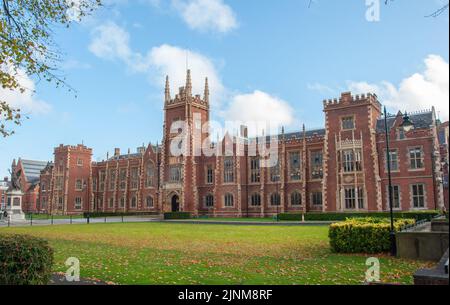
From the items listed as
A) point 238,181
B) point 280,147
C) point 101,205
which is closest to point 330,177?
point 280,147

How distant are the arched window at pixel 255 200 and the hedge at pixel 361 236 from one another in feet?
128

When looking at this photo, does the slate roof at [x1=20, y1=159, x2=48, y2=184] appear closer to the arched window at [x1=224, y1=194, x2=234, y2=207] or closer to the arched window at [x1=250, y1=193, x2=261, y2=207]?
the arched window at [x1=224, y1=194, x2=234, y2=207]

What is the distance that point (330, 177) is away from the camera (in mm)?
44688

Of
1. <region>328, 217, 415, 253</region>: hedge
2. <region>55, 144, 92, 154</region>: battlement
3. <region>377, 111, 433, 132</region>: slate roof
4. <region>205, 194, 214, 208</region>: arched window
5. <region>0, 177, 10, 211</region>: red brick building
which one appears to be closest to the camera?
<region>328, 217, 415, 253</region>: hedge

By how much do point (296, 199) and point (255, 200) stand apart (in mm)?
6796

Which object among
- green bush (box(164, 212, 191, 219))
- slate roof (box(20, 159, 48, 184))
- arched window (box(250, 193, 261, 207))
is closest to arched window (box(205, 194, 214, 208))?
green bush (box(164, 212, 191, 219))

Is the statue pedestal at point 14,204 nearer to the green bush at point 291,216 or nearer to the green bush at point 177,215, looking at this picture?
the green bush at point 177,215

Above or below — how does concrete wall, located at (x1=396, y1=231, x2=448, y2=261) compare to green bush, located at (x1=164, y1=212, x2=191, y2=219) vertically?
above

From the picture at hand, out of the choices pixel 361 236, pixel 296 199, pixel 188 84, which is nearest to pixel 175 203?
pixel 188 84

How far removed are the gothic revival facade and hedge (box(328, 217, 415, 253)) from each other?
2652 centimetres

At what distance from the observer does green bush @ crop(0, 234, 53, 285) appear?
736cm

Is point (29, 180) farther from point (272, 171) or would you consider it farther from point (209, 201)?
point (272, 171)

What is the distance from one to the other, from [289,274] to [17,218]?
50.2 metres

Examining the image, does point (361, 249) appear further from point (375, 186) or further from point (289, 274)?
point (375, 186)
